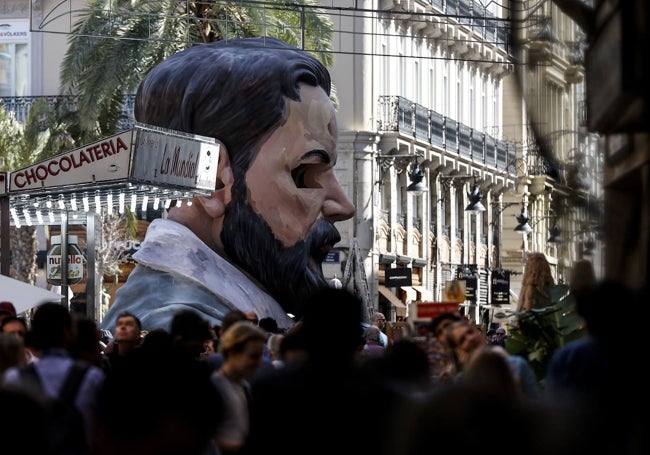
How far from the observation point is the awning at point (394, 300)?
5219 centimetres

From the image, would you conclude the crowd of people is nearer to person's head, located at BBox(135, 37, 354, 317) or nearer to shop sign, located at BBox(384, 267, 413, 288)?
person's head, located at BBox(135, 37, 354, 317)

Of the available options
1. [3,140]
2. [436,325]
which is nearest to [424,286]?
[3,140]

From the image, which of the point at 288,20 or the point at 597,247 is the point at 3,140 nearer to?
the point at 288,20

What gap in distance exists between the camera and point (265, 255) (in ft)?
84.4

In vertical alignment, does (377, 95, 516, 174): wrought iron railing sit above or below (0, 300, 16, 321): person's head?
above

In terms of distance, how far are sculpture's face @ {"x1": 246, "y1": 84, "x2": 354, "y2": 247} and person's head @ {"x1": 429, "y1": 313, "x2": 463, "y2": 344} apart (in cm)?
1359

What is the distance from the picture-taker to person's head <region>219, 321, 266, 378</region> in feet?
30.3

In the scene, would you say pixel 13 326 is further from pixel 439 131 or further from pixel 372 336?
pixel 439 131

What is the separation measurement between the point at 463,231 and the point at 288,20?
92.1 ft

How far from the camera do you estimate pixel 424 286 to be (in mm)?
57438

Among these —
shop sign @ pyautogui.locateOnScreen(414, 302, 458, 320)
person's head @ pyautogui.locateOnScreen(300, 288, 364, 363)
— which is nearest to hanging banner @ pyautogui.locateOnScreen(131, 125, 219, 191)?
shop sign @ pyautogui.locateOnScreen(414, 302, 458, 320)

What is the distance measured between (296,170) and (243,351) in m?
17.0

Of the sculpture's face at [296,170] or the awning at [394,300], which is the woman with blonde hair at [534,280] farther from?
the awning at [394,300]

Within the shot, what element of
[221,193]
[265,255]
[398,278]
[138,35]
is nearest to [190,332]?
[265,255]
